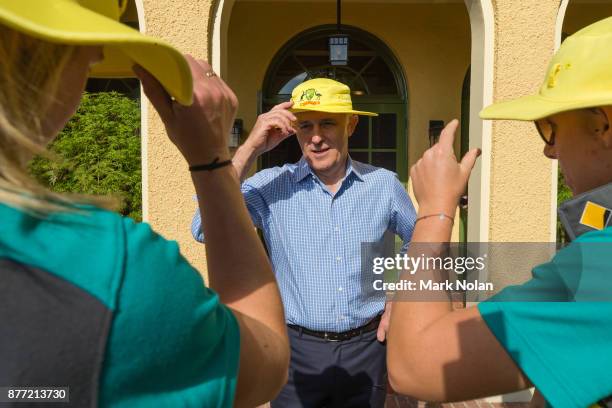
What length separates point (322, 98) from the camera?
10.2 ft

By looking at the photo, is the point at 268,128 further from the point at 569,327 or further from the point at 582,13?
the point at 582,13

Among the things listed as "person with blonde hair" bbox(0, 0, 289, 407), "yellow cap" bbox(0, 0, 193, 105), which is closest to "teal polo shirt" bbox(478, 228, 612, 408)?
"person with blonde hair" bbox(0, 0, 289, 407)

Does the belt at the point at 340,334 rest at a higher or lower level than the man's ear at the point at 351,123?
lower

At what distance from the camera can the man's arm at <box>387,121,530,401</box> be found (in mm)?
1098

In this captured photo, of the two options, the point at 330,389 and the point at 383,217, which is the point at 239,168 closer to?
the point at 383,217

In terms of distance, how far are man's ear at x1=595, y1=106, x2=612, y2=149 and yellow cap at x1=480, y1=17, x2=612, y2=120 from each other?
6 cm

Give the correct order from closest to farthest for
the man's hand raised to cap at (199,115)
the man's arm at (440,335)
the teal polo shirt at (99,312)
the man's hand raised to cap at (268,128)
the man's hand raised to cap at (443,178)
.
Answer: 1. the teal polo shirt at (99,312)
2. the man's hand raised to cap at (199,115)
3. the man's arm at (440,335)
4. the man's hand raised to cap at (443,178)
5. the man's hand raised to cap at (268,128)

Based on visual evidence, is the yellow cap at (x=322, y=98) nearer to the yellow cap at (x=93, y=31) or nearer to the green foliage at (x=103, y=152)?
the yellow cap at (x=93, y=31)

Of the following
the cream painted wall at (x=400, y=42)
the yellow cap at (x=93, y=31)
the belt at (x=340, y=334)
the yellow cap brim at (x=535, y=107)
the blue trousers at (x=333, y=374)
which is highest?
the cream painted wall at (x=400, y=42)

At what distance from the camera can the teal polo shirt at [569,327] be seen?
1.02 metres

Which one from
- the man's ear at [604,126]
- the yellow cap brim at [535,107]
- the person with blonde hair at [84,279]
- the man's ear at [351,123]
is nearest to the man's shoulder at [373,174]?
the man's ear at [351,123]

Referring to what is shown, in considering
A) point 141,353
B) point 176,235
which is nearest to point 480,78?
point 176,235

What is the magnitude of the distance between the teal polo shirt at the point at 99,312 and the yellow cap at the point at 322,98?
2373 mm

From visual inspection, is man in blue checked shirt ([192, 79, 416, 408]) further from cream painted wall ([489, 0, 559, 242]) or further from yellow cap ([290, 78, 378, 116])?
cream painted wall ([489, 0, 559, 242])
